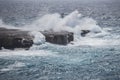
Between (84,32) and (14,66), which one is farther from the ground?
(84,32)

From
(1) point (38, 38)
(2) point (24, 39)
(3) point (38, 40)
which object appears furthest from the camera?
(1) point (38, 38)

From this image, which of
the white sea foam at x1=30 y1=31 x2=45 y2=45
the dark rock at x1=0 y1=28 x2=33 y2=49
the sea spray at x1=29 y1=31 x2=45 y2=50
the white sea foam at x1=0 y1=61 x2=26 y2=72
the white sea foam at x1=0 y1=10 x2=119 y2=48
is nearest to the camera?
the white sea foam at x1=0 y1=61 x2=26 y2=72

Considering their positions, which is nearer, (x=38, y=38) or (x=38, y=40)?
(x=38, y=40)

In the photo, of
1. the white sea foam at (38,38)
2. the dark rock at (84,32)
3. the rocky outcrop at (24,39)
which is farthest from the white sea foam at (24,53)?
the dark rock at (84,32)

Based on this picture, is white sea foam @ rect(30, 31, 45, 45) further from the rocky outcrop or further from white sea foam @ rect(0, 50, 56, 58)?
white sea foam @ rect(0, 50, 56, 58)

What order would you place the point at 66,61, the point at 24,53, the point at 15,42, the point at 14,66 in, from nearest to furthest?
the point at 14,66 < the point at 66,61 < the point at 24,53 < the point at 15,42

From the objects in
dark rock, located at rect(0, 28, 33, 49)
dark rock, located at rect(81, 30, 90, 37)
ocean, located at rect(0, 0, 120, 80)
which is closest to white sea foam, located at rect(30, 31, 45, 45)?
ocean, located at rect(0, 0, 120, 80)

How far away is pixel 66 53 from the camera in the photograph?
36156 millimetres

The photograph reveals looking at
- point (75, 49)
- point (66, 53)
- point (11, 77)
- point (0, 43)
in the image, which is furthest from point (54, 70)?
point (0, 43)

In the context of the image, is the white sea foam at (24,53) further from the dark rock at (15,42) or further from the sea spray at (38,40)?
the sea spray at (38,40)

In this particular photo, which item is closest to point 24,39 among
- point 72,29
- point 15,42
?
point 15,42

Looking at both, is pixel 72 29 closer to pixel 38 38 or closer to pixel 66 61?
pixel 38 38

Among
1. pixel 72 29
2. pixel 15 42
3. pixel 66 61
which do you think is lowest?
pixel 66 61

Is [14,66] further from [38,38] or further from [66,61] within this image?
[38,38]
